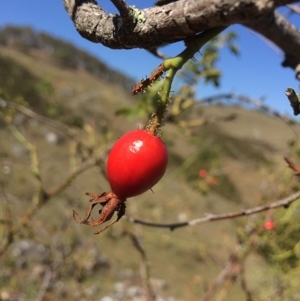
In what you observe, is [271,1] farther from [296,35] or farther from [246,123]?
[246,123]

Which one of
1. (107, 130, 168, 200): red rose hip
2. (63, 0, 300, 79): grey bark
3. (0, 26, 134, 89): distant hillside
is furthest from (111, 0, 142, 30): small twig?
(0, 26, 134, 89): distant hillside

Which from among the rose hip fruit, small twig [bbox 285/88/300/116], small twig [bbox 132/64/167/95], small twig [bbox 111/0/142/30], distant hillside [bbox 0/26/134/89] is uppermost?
small twig [bbox 111/0/142/30]

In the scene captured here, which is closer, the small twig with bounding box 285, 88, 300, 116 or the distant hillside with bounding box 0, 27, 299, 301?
the small twig with bounding box 285, 88, 300, 116

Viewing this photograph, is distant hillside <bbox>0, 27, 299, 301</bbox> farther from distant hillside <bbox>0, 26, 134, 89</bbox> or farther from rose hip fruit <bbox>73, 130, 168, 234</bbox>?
distant hillside <bbox>0, 26, 134, 89</bbox>

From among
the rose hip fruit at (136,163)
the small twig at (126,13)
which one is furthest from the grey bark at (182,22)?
the rose hip fruit at (136,163)

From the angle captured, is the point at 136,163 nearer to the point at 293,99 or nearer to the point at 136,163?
the point at 136,163

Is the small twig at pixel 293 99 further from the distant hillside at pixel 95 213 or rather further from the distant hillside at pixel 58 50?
the distant hillside at pixel 58 50

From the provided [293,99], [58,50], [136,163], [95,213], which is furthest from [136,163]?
[58,50]
